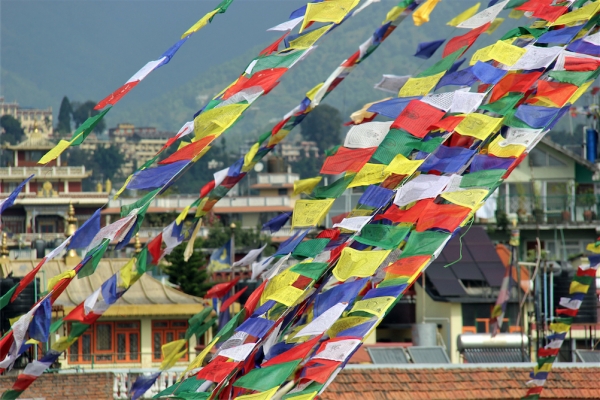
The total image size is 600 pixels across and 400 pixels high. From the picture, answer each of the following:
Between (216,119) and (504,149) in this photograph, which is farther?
(216,119)

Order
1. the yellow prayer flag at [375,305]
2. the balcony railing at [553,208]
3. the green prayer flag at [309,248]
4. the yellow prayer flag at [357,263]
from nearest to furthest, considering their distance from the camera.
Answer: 1. the yellow prayer flag at [375,305]
2. the yellow prayer flag at [357,263]
3. the green prayer flag at [309,248]
4. the balcony railing at [553,208]

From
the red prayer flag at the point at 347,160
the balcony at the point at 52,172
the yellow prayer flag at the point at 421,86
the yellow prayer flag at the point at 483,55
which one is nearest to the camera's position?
the red prayer flag at the point at 347,160

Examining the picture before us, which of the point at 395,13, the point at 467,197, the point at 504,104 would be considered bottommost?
the point at 467,197

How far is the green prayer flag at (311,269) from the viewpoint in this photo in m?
8.29

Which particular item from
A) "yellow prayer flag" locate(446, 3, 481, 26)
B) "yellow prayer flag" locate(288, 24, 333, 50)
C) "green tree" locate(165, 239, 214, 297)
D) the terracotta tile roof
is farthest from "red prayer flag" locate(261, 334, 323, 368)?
"green tree" locate(165, 239, 214, 297)

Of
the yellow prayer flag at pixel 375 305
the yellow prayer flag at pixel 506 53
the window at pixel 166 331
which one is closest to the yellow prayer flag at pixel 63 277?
the yellow prayer flag at pixel 375 305

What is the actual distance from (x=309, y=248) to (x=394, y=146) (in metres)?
1.03

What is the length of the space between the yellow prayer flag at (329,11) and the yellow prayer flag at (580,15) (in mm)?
1743

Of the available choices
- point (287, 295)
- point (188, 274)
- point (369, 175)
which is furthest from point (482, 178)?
point (188, 274)

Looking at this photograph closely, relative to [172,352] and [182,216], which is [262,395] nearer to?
[182,216]

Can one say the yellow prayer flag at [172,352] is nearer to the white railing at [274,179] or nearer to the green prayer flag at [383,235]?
the green prayer flag at [383,235]

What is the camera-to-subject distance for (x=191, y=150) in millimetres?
9500

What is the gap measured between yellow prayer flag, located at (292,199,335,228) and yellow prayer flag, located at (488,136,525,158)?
1.31 m

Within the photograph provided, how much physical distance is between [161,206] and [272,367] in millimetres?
103861
